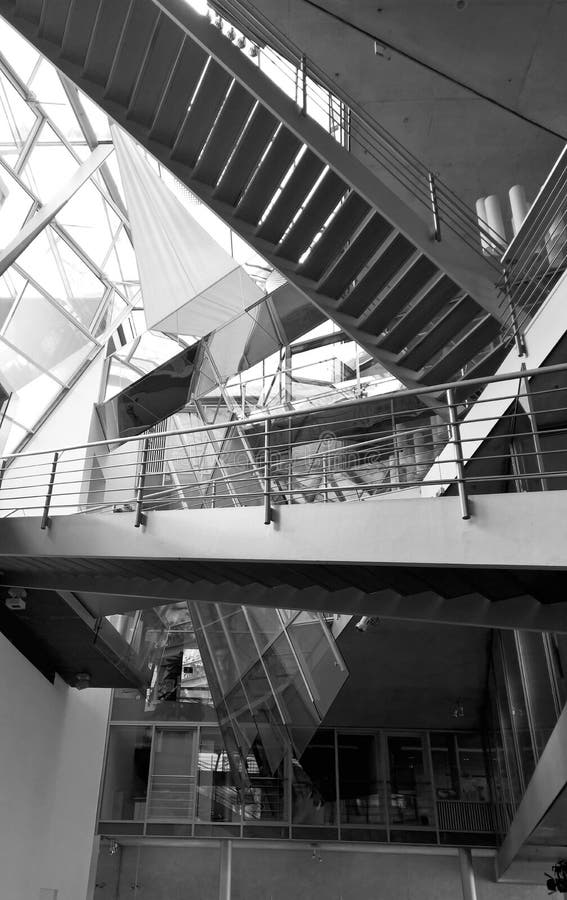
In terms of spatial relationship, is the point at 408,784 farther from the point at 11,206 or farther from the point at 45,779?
the point at 11,206

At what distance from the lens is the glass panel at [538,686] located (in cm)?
777

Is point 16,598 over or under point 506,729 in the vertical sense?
over

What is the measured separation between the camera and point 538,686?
27.2ft

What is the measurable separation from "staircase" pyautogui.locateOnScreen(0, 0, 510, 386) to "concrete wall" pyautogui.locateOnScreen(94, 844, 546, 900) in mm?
12660

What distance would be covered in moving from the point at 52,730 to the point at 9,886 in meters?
1.99

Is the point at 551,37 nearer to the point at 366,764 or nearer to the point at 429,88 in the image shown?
the point at 429,88

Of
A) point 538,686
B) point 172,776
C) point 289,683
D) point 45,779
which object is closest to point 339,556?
point 538,686

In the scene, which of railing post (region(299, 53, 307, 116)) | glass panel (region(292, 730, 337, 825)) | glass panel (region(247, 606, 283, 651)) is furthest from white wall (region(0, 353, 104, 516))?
glass panel (region(292, 730, 337, 825))

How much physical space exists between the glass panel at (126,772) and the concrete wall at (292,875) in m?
1.00

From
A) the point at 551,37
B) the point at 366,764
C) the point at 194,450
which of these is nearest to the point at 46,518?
the point at 194,450

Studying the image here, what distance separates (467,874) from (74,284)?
551 inches

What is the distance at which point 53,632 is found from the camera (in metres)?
9.71

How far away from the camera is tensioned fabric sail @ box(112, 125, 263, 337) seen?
9883 millimetres

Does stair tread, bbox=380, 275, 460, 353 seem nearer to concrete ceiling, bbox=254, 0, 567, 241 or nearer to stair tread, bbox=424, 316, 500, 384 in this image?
stair tread, bbox=424, 316, 500, 384
